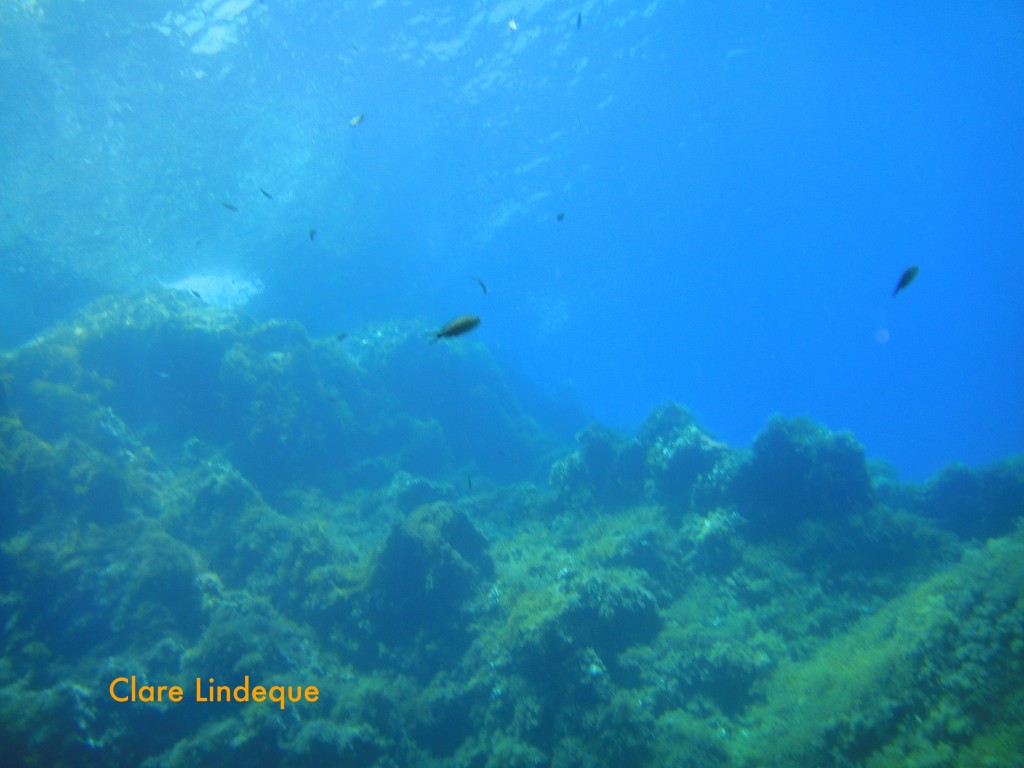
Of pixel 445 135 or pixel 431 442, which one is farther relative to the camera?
pixel 445 135

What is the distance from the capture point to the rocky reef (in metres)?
6.22

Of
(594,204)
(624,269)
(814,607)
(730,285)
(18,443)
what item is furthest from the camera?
(730,285)

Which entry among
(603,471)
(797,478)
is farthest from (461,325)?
(603,471)

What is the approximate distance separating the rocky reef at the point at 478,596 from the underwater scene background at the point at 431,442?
0.06 meters

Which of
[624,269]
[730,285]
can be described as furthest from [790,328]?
[624,269]

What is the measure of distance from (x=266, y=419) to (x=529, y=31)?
22.4 m

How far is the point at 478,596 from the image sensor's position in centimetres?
999

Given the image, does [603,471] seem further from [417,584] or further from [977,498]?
[977,498]

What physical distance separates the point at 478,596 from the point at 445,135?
29532 mm

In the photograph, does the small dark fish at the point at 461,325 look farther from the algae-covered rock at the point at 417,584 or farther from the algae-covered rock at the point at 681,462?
the algae-covered rock at the point at 681,462

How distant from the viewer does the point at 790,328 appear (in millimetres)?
150625

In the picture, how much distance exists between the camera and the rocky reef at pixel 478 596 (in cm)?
622

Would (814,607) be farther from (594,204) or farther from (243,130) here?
(594,204)

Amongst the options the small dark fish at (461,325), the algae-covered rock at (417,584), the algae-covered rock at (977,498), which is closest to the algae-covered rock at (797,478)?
the algae-covered rock at (977,498)
